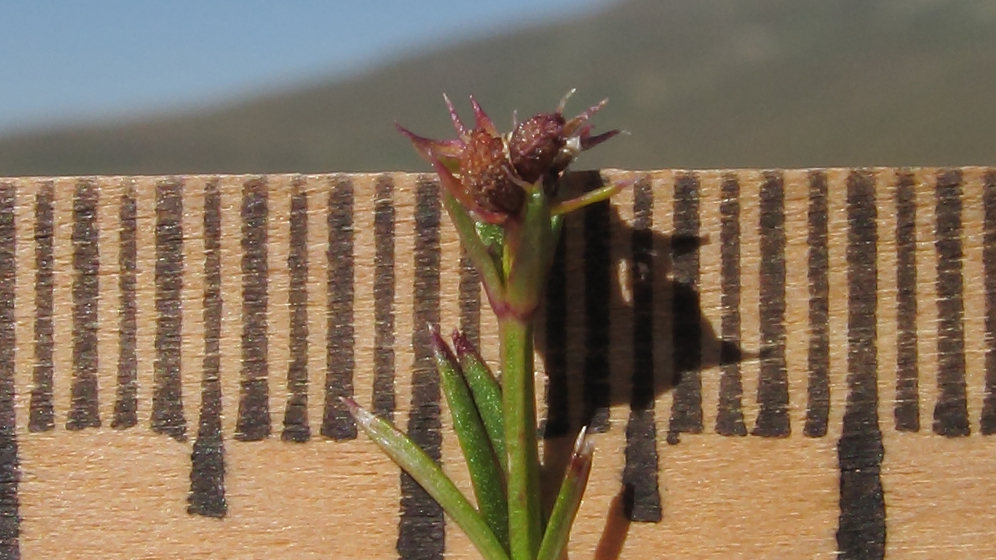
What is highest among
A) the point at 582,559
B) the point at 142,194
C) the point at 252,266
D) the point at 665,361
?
the point at 142,194

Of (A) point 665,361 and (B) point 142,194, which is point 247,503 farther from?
(A) point 665,361

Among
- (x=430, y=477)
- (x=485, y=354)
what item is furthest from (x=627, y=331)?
(x=430, y=477)

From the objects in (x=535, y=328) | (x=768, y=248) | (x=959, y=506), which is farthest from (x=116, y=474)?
(x=959, y=506)

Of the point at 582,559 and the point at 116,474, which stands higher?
the point at 116,474

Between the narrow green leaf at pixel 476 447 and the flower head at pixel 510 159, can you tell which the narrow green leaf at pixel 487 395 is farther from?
the flower head at pixel 510 159

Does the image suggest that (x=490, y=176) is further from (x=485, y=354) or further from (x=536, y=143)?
(x=485, y=354)

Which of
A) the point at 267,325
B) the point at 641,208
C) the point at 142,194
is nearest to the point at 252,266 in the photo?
the point at 267,325
